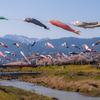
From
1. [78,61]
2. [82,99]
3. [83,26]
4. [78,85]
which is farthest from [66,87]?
[78,61]

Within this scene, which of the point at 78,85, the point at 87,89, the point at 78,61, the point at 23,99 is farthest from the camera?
the point at 78,61

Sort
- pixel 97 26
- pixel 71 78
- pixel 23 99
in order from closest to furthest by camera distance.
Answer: pixel 97 26 < pixel 23 99 < pixel 71 78

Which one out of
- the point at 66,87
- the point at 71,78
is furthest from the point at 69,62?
the point at 66,87

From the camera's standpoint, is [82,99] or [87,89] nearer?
[82,99]

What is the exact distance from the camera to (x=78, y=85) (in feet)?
181

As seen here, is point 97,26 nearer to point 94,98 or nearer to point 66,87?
point 94,98

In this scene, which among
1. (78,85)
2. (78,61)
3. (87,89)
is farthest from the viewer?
(78,61)

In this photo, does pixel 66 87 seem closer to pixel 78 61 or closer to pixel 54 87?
pixel 54 87

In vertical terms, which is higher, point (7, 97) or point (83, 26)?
point (83, 26)

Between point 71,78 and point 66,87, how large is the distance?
8.98m

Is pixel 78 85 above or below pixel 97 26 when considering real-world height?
below

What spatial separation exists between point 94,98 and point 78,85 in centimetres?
1187

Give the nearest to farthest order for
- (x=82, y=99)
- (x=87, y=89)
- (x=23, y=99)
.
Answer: (x=23, y=99)
(x=82, y=99)
(x=87, y=89)

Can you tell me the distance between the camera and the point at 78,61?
13350 cm
